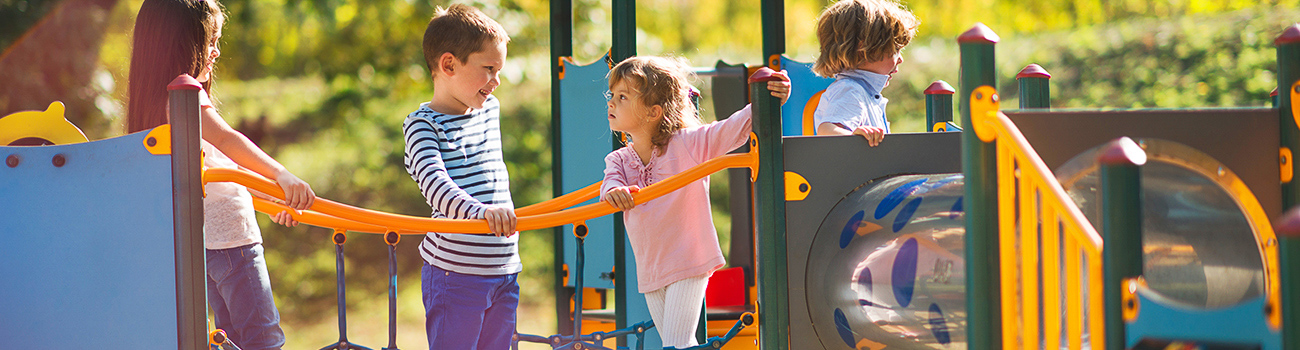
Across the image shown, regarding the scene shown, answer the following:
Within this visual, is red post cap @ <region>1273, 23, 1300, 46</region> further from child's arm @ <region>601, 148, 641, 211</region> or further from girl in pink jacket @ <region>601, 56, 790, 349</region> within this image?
child's arm @ <region>601, 148, 641, 211</region>

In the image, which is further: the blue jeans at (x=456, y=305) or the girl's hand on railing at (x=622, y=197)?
the blue jeans at (x=456, y=305)

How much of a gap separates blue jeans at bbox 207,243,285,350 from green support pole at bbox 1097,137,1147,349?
207 cm

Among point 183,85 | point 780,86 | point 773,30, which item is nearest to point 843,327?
point 780,86

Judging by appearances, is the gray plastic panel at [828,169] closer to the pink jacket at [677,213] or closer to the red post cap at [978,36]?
the pink jacket at [677,213]

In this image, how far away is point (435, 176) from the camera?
8.92ft

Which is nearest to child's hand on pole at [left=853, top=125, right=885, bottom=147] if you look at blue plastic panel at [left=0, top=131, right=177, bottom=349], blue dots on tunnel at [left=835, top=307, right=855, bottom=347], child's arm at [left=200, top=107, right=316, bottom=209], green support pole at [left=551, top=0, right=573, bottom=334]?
blue dots on tunnel at [left=835, top=307, right=855, bottom=347]

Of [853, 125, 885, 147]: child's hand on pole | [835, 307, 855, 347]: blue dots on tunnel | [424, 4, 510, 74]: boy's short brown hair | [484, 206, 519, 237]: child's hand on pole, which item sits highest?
[424, 4, 510, 74]: boy's short brown hair

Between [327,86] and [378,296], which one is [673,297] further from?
[327,86]

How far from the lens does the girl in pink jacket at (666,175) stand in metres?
2.93

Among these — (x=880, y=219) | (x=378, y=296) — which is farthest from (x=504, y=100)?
(x=880, y=219)

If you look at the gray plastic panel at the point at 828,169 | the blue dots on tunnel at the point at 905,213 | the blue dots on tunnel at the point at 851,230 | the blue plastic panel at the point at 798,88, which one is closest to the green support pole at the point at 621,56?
the blue plastic panel at the point at 798,88

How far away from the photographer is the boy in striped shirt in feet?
9.33

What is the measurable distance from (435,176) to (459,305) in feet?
1.28

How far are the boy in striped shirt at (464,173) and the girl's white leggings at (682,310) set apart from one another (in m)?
0.46
